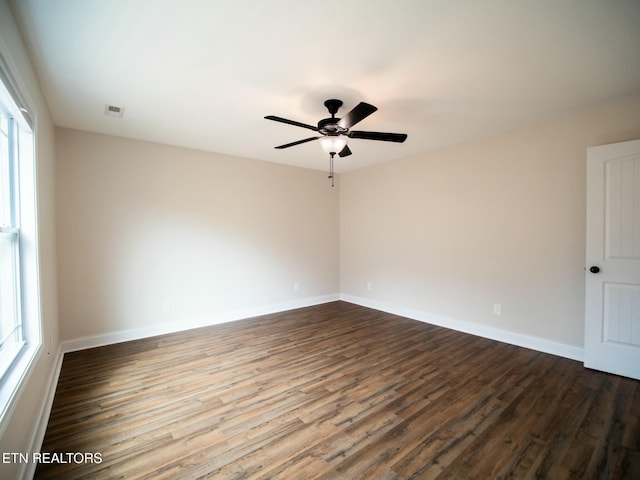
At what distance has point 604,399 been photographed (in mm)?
2236

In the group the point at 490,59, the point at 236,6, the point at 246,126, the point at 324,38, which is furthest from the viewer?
the point at 246,126

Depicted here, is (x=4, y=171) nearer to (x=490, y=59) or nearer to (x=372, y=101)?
(x=372, y=101)

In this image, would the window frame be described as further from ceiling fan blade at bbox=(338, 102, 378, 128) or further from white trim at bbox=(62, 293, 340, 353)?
ceiling fan blade at bbox=(338, 102, 378, 128)

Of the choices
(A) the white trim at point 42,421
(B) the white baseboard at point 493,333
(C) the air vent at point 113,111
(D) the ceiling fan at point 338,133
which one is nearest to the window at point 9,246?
(A) the white trim at point 42,421

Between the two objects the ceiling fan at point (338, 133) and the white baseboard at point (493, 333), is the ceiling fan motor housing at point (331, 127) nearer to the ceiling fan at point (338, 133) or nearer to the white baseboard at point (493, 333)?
the ceiling fan at point (338, 133)

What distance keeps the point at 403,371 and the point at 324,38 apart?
278 centimetres

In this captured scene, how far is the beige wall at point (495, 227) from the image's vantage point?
2.93 metres

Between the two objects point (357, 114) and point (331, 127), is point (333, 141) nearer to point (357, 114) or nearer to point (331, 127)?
point (331, 127)

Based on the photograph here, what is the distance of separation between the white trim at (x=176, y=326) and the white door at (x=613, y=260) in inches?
148

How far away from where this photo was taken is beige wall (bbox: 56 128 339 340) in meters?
3.25

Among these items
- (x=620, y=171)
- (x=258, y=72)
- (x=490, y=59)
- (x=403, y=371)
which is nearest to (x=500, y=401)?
(x=403, y=371)

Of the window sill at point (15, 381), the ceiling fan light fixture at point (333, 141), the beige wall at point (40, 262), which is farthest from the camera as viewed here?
the ceiling fan light fixture at point (333, 141)

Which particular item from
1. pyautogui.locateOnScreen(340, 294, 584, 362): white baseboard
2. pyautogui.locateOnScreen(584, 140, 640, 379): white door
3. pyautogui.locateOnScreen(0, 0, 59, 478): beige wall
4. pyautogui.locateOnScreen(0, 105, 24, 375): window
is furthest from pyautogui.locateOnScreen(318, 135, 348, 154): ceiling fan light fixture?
pyautogui.locateOnScreen(340, 294, 584, 362): white baseboard

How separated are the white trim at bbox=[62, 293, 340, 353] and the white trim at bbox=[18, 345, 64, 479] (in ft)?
1.63
